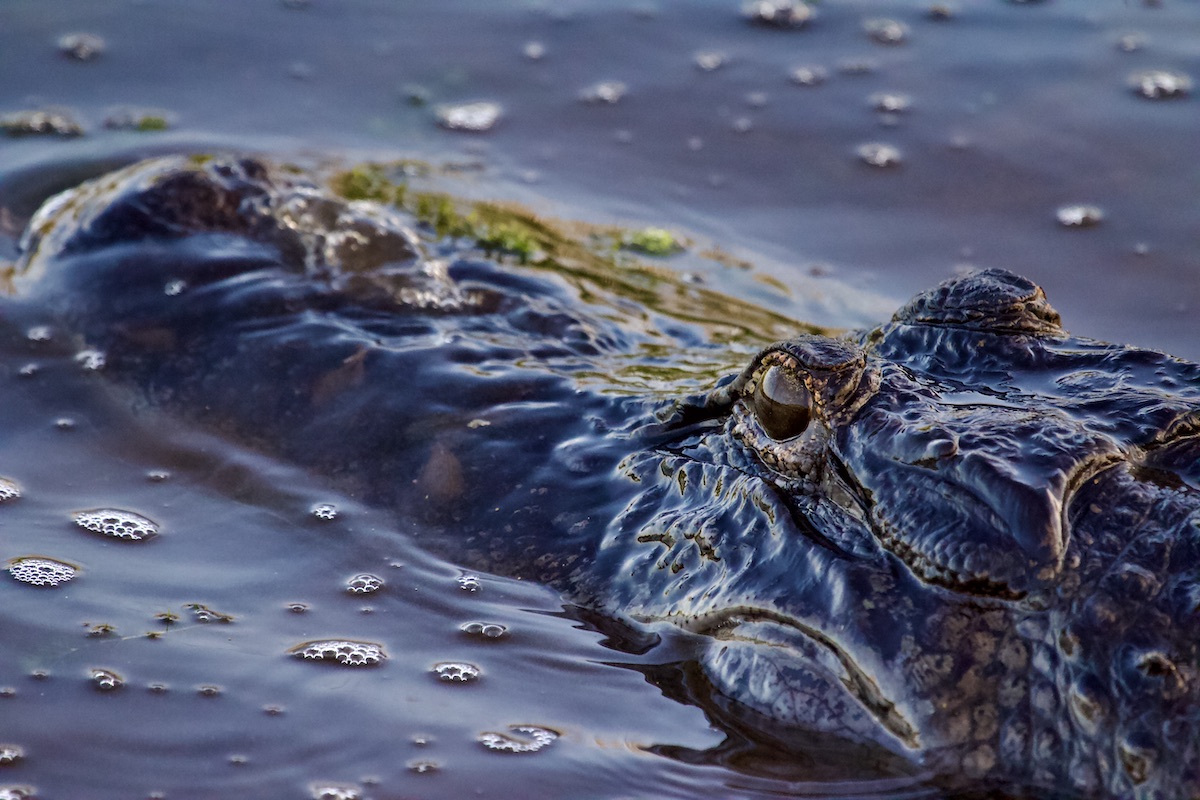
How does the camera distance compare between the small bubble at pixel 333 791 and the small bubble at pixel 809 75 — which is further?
the small bubble at pixel 809 75

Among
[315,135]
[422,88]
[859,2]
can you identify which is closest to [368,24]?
[422,88]

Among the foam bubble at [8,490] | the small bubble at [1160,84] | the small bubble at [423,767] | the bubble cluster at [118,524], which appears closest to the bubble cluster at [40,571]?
the bubble cluster at [118,524]

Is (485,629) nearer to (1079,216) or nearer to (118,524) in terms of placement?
(118,524)

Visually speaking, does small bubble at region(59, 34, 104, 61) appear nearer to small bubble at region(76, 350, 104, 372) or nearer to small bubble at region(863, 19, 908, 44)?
small bubble at region(76, 350, 104, 372)

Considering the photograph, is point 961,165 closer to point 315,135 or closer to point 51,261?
point 315,135

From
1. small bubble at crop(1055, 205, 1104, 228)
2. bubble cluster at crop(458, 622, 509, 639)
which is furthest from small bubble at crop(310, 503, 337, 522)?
small bubble at crop(1055, 205, 1104, 228)

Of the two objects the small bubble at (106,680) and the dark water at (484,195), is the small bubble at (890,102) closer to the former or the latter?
the dark water at (484,195)
